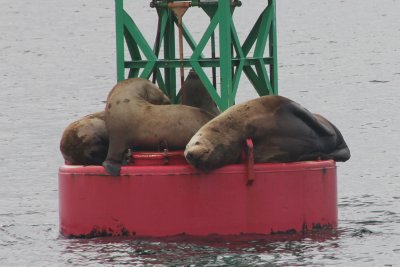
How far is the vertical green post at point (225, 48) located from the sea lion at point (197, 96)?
52 cm

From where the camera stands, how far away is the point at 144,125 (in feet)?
72.8

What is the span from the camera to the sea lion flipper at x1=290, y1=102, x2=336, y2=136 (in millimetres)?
22203

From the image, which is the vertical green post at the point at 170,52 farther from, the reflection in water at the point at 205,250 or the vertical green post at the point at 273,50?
the reflection in water at the point at 205,250

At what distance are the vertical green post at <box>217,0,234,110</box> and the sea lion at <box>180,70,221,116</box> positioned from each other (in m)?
0.52

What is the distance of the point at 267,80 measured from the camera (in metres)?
23.9

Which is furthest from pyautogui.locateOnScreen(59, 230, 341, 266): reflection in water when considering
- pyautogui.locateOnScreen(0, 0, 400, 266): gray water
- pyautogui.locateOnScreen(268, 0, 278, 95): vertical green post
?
pyautogui.locateOnScreen(268, 0, 278, 95): vertical green post

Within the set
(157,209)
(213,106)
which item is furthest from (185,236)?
(213,106)

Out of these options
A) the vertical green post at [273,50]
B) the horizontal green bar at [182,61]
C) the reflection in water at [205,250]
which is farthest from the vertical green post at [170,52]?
the reflection in water at [205,250]

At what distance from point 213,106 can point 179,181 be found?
6.46 feet

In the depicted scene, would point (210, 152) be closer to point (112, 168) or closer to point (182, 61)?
point (112, 168)

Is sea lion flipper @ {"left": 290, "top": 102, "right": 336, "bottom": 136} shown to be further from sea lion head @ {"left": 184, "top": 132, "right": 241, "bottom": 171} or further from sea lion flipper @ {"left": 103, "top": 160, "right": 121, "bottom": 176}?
sea lion flipper @ {"left": 103, "top": 160, "right": 121, "bottom": 176}

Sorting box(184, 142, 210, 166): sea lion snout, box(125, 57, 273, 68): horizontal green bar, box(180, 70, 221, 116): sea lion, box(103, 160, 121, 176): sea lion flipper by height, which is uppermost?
box(125, 57, 273, 68): horizontal green bar

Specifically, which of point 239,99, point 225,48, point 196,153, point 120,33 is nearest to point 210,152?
point 196,153

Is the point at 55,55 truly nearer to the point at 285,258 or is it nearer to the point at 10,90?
the point at 10,90
